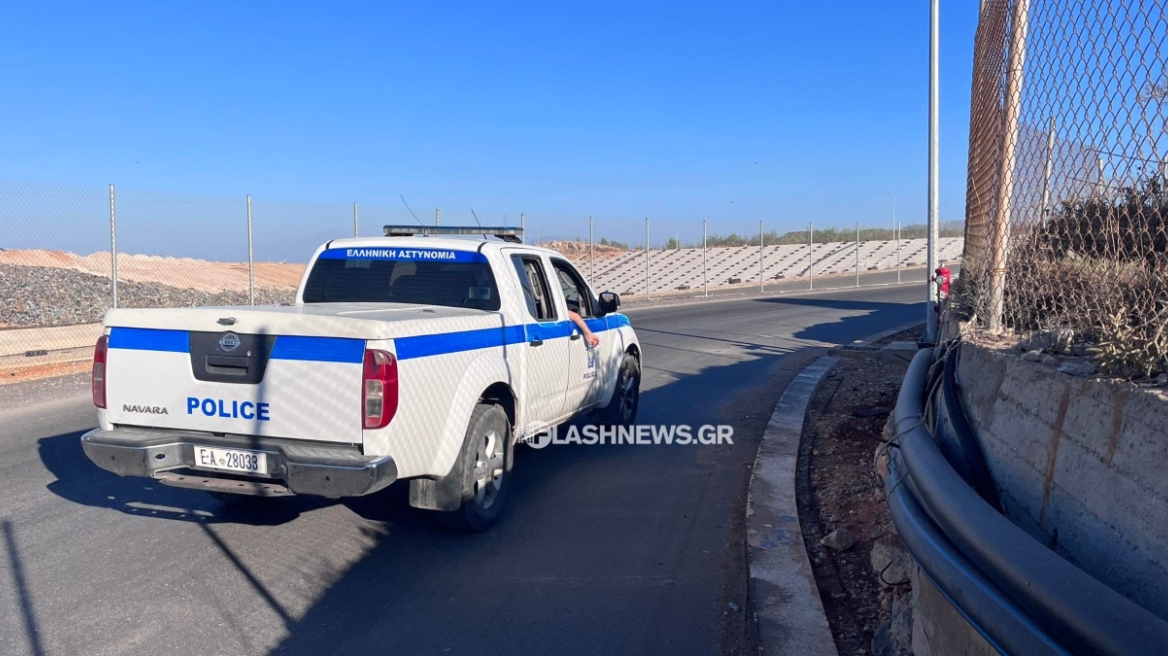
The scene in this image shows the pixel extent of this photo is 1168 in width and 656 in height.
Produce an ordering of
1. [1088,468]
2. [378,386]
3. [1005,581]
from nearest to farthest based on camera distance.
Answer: [1005,581] → [1088,468] → [378,386]

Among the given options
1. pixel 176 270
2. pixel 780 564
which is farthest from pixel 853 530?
pixel 176 270

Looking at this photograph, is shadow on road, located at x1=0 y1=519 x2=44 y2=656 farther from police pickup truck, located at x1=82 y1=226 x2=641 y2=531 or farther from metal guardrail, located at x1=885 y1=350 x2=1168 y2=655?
metal guardrail, located at x1=885 y1=350 x2=1168 y2=655

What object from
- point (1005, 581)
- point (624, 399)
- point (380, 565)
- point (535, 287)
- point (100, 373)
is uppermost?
point (535, 287)

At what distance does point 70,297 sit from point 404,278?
1482 centimetres

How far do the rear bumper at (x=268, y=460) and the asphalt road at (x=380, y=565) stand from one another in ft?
1.80

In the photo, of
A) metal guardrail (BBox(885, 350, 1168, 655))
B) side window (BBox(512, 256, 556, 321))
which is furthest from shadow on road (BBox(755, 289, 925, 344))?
metal guardrail (BBox(885, 350, 1168, 655))

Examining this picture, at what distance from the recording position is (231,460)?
4.75 metres

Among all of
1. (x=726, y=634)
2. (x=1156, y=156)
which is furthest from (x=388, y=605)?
(x=1156, y=156)

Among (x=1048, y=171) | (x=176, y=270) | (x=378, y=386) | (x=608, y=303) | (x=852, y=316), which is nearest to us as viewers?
(x=1048, y=171)

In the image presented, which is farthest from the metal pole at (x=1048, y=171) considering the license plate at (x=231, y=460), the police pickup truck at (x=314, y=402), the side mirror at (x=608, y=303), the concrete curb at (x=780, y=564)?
the side mirror at (x=608, y=303)

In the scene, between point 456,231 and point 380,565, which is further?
point 456,231

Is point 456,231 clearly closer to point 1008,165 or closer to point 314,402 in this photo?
point 314,402

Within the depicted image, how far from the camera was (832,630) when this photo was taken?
414 centimetres

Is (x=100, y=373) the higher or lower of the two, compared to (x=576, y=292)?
lower
